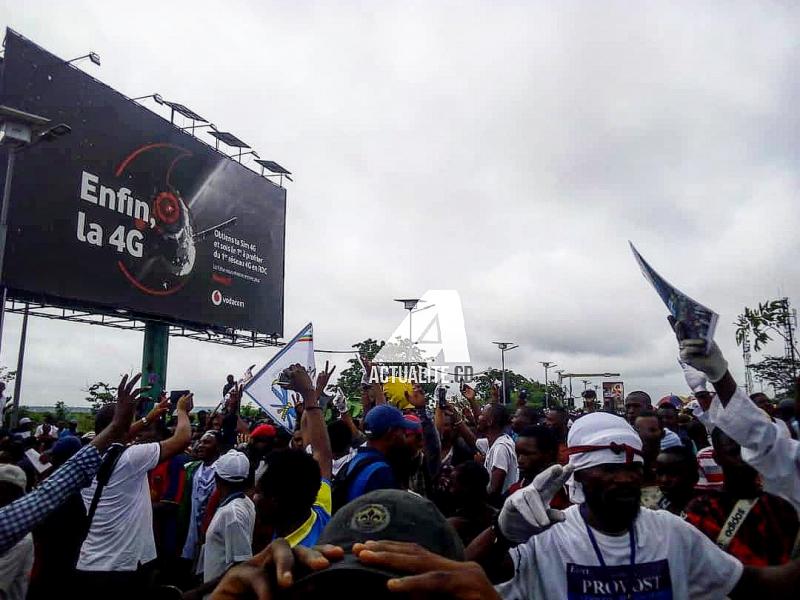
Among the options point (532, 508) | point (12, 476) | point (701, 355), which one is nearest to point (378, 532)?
point (532, 508)

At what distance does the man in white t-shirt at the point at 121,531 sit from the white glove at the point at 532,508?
323 centimetres

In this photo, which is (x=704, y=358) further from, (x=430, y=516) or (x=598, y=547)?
(x=430, y=516)

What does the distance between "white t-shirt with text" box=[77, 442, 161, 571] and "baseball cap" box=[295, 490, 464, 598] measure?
360 cm

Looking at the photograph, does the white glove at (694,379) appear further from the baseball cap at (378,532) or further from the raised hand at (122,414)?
the raised hand at (122,414)

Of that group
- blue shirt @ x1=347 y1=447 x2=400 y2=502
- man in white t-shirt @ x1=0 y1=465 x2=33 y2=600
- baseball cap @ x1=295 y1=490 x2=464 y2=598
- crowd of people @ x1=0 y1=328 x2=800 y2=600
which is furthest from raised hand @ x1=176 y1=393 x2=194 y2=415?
baseball cap @ x1=295 y1=490 x2=464 y2=598

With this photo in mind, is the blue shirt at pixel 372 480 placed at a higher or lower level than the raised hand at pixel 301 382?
lower

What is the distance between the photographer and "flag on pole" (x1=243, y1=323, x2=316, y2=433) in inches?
290

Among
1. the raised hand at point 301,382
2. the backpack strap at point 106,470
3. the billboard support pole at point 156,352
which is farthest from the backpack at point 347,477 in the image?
the billboard support pole at point 156,352

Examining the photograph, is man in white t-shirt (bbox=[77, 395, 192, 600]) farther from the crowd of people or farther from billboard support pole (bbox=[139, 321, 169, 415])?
billboard support pole (bbox=[139, 321, 169, 415])

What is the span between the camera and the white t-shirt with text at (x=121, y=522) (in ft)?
13.9

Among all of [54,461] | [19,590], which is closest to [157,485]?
[54,461]

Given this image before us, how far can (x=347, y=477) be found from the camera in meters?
3.53

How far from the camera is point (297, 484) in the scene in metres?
2.95

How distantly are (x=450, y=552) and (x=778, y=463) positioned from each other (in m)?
1.67
